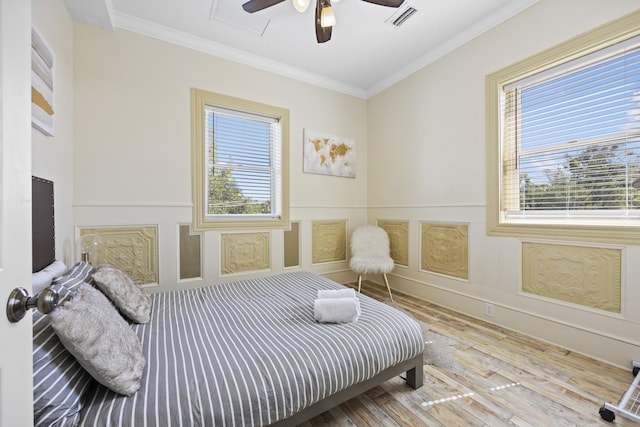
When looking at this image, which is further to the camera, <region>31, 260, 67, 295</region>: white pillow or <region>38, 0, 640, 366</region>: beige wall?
<region>38, 0, 640, 366</region>: beige wall

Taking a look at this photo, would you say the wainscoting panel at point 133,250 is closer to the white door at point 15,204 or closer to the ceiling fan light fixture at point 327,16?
the white door at point 15,204

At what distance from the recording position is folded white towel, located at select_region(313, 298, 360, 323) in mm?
1627

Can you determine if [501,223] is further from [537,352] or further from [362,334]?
[362,334]

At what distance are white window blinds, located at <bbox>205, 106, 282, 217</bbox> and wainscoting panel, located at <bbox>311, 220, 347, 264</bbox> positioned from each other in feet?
2.13

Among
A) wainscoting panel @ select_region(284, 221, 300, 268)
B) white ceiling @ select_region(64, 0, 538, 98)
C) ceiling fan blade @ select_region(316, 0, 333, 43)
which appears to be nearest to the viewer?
ceiling fan blade @ select_region(316, 0, 333, 43)

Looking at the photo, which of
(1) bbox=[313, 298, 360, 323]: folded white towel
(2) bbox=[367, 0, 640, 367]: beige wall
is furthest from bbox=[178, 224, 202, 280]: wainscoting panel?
(2) bbox=[367, 0, 640, 367]: beige wall

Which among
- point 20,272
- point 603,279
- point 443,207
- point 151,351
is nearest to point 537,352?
point 603,279

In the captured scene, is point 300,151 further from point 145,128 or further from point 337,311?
point 337,311

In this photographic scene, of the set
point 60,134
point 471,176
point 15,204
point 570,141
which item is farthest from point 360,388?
point 60,134

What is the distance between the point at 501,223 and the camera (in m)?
2.52

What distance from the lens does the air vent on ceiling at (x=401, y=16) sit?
241 cm

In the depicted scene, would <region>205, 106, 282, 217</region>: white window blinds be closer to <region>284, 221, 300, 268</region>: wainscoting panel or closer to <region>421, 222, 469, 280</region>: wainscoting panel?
<region>284, 221, 300, 268</region>: wainscoting panel

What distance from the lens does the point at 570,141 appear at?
7.06ft

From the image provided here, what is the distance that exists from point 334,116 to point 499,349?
10.8 ft
